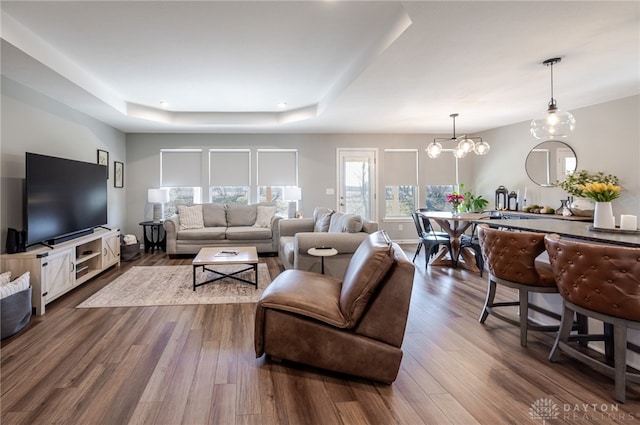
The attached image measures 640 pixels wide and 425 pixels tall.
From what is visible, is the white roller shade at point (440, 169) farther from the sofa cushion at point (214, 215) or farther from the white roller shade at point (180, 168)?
the white roller shade at point (180, 168)

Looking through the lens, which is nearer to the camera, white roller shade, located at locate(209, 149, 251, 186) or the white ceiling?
the white ceiling

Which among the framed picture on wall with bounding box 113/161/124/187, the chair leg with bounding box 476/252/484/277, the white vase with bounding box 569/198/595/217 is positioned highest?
the framed picture on wall with bounding box 113/161/124/187

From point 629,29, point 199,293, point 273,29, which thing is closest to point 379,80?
point 273,29

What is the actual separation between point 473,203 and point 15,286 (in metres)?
7.15

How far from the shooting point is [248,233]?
5664 mm

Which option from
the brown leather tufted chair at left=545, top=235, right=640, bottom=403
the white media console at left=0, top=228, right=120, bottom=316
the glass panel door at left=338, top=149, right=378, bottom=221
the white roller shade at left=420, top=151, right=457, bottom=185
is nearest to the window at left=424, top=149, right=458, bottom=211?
the white roller shade at left=420, top=151, right=457, bottom=185

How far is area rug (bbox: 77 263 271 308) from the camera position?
11.2 ft

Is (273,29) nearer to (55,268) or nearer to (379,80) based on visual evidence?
(379,80)

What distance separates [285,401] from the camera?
5.87 feet

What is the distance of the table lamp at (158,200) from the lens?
608 centimetres

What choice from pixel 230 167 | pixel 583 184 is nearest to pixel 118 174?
pixel 230 167

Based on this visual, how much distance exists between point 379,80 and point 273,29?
1.35m

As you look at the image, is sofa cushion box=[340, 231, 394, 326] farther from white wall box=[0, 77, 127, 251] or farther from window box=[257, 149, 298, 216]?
window box=[257, 149, 298, 216]

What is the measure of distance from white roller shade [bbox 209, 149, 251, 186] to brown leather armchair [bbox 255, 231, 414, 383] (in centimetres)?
508
